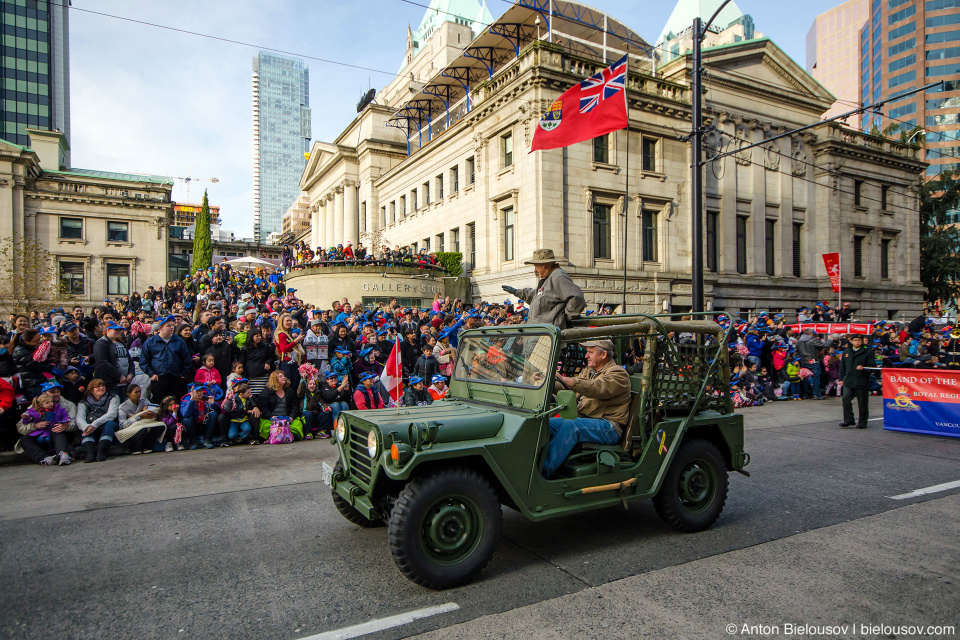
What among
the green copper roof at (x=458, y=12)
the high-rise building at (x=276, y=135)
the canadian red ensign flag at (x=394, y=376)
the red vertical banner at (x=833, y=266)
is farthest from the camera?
the high-rise building at (x=276, y=135)

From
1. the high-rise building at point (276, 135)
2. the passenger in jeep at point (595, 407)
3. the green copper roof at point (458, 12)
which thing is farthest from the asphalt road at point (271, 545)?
the high-rise building at point (276, 135)

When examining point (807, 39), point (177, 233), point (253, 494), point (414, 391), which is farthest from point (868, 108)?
point (807, 39)

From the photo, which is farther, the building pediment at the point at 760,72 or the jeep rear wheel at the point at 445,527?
the building pediment at the point at 760,72

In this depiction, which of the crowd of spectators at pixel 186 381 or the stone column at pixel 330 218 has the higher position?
the stone column at pixel 330 218

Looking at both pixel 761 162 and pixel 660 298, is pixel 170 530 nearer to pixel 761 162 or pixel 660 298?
pixel 660 298

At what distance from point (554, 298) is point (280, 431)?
6.12 metres

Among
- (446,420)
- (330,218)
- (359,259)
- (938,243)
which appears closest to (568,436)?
(446,420)

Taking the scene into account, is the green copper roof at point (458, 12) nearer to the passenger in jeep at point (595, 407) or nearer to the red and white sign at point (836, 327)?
the red and white sign at point (836, 327)

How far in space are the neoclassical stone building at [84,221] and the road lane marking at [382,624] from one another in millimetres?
42547

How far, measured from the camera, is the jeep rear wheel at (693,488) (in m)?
5.16

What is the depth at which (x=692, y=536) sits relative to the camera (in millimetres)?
5207

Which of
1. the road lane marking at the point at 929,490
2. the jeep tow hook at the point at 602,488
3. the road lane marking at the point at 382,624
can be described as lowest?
the road lane marking at the point at 929,490

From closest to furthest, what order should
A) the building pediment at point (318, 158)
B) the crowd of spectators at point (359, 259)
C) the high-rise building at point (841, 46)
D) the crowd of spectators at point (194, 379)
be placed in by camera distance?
the crowd of spectators at point (194, 379) → the crowd of spectators at point (359, 259) → the building pediment at point (318, 158) → the high-rise building at point (841, 46)

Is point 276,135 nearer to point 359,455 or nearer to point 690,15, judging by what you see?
point 690,15
